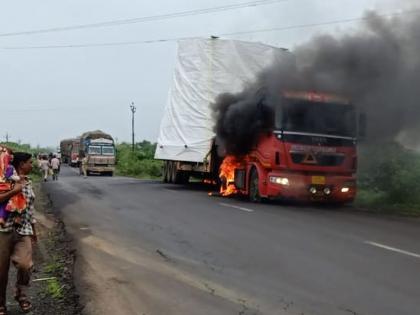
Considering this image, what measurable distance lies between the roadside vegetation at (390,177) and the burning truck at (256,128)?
1.90 metres

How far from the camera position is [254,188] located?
641 inches

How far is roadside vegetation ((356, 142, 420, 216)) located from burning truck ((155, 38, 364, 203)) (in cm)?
190

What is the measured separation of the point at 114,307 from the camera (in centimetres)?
583

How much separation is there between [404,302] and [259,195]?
10018mm

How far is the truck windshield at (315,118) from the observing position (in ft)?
49.4

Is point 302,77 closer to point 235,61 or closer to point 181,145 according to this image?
point 235,61

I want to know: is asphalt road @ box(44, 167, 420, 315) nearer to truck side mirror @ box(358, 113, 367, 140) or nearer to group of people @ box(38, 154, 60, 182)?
truck side mirror @ box(358, 113, 367, 140)

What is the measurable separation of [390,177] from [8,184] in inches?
540

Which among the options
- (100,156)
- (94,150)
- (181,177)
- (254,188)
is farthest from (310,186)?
(94,150)

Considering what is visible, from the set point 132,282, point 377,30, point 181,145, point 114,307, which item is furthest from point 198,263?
point 181,145

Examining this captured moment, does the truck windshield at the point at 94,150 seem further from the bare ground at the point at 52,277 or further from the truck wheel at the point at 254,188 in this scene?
the bare ground at the point at 52,277

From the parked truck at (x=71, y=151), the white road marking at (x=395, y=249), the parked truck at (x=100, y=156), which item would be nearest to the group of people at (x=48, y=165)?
the parked truck at (x=100, y=156)

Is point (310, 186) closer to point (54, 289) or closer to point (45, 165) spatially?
point (54, 289)

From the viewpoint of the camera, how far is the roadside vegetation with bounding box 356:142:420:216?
1656 cm
